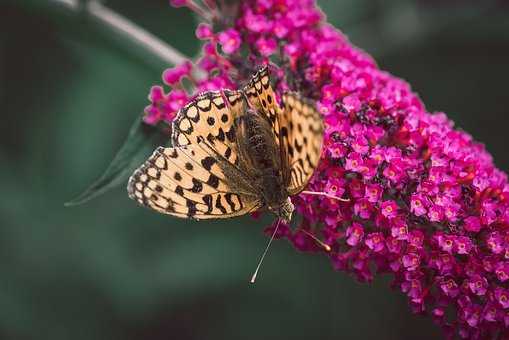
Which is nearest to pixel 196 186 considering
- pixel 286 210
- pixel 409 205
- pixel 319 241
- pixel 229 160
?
pixel 229 160

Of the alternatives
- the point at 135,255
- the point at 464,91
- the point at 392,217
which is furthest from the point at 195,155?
the point at 464,91

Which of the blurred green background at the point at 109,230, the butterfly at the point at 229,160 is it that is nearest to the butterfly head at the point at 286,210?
the butterfly at the point at 229,160

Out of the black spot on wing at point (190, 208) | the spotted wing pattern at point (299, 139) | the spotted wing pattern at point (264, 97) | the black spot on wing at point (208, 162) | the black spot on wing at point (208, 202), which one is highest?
the spotted wing pattern at point (264, 97)

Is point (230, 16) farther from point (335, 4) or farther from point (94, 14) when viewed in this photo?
point (335, 4)

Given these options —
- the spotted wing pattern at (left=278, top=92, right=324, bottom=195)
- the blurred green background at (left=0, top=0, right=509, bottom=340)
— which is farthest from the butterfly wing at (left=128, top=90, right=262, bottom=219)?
the blurred green background at (left=0, top=0, right=509, bottom=340)

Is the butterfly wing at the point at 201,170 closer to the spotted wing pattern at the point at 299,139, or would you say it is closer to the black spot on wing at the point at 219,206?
the black spot on wing at the point at 219,206

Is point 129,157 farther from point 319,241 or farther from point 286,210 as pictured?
point 319,241
